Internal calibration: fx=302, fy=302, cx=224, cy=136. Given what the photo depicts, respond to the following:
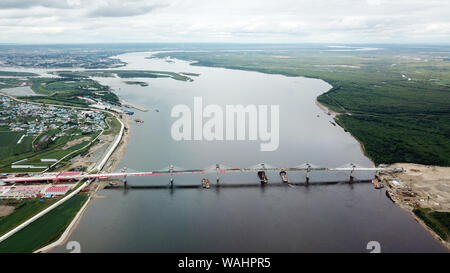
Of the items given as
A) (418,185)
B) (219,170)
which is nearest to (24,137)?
(219,170)

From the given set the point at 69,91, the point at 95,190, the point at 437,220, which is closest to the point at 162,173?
the point at 95,190

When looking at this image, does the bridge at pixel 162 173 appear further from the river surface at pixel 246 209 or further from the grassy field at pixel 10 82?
the grassy field at pixel 10 82

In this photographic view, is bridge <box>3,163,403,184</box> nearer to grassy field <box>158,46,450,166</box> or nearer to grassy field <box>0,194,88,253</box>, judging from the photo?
grassy field <box>0,194,88,253</box>

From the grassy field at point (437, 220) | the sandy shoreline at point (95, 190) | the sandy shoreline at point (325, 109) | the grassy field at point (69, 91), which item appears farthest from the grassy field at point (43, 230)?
the sandy shoreline at point (325, 109)

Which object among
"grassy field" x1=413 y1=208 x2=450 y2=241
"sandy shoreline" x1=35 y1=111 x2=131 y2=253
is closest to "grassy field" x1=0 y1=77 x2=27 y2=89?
"sandy shoreline" x1=35 y1=111 x2=131 y2=253

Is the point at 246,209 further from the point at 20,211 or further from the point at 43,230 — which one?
the point at 20,211

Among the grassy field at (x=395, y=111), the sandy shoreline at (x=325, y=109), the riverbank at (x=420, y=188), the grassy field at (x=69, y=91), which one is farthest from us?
the grassy field at (x=69, y=91)

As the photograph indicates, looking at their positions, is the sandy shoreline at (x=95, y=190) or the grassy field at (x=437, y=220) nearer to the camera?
the sandy shoreline at (x=95, y=190)
